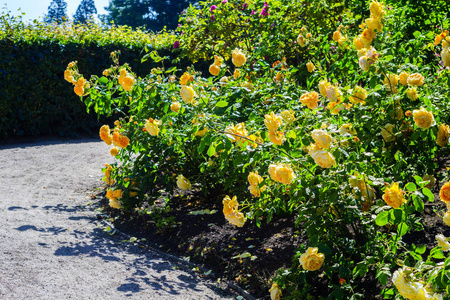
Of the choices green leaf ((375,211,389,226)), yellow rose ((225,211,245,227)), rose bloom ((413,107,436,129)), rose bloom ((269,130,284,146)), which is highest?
rose bloom ((413,107,436,129))

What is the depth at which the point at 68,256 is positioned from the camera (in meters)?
3.19

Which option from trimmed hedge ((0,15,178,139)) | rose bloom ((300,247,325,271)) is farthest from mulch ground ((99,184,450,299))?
trimmed hedge ((0,15,178,139))

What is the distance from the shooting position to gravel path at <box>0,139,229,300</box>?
8.81ft

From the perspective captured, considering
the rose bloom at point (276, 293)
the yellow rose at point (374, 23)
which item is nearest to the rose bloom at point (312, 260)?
the rose bloom at point (276, 293)

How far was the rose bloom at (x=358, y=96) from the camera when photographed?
2.41m

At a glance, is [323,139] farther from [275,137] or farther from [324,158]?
[275,137]

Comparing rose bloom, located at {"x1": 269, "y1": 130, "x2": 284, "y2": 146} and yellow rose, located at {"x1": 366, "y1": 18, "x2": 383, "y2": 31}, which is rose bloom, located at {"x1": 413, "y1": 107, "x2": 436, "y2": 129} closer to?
rose bloom, located at {"x1": 269, "y1": 130, "x2": 284, "y2": 146}

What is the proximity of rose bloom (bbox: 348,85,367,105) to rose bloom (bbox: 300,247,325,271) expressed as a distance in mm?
892

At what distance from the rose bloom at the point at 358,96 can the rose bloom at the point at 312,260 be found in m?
0.89

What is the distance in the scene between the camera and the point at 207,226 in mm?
3639

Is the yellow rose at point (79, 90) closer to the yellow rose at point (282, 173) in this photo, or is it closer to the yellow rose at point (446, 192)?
the yellow rose at point (282, 173)

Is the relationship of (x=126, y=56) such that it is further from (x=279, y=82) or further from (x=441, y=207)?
(x=441, y=207)

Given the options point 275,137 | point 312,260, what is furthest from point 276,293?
point 275,137

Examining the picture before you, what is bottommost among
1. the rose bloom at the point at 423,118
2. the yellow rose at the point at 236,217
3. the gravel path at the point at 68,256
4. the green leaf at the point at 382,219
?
the gravel path at the point at 68,256
